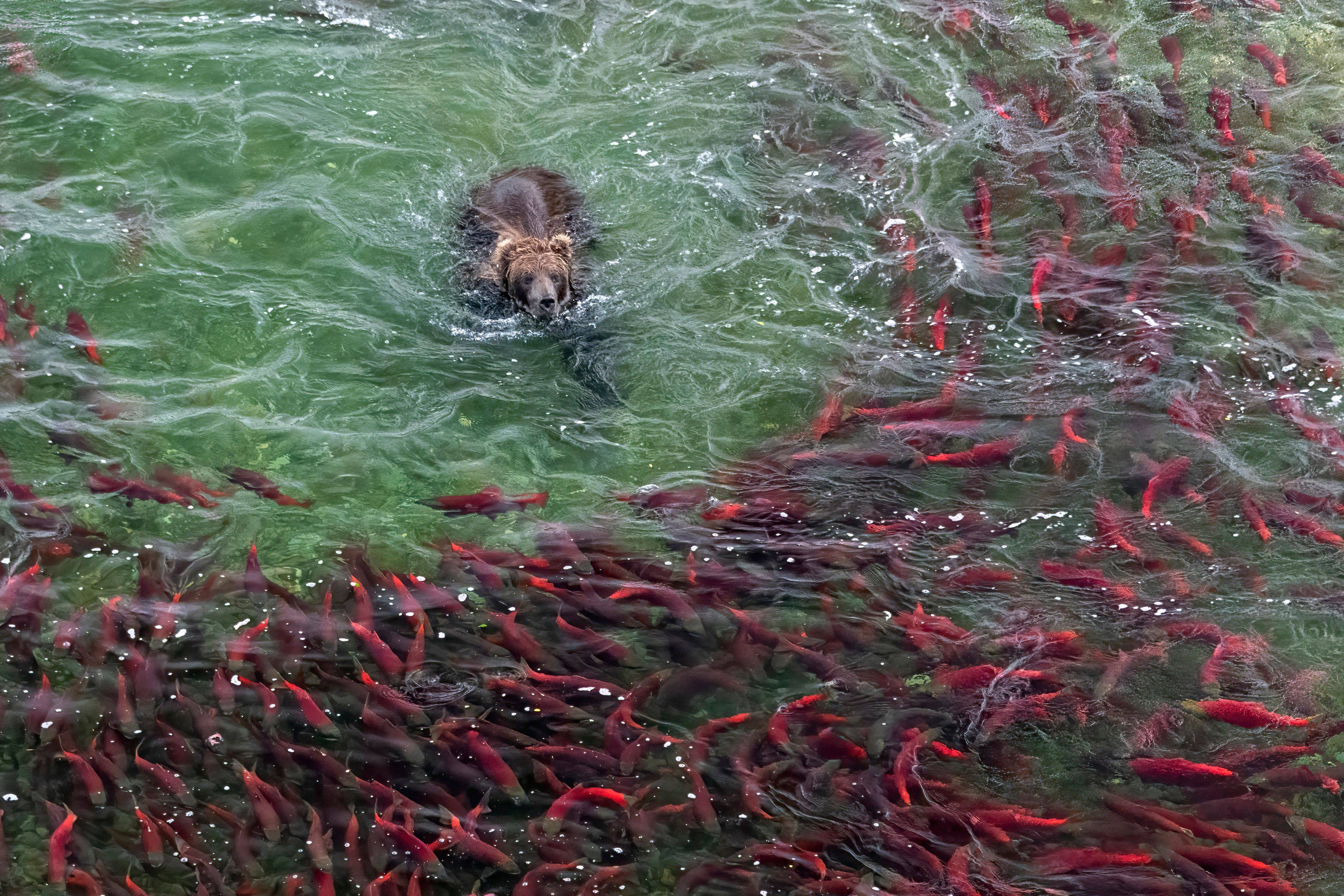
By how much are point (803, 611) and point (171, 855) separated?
11.1ft

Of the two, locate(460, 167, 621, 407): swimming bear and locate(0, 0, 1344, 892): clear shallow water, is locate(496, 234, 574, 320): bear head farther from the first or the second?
locate(0, 0, 1344, 892): clear shallow water

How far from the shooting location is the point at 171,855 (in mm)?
4918

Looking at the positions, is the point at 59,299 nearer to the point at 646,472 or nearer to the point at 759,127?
the point at 646,472

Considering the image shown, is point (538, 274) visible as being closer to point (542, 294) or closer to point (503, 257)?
point (542, 294)

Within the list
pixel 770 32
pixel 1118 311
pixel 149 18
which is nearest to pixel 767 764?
pixel 1118 311

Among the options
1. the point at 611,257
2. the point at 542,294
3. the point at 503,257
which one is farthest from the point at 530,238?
the point at 611,257

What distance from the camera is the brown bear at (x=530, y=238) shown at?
7.29 m

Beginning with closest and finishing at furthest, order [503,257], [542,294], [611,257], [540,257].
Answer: [542,294] → [540,257] → [503,257] → [611,257]

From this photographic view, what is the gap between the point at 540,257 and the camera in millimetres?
7340

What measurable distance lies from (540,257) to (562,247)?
346 millimetres

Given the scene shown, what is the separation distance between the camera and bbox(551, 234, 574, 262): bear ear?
757cm

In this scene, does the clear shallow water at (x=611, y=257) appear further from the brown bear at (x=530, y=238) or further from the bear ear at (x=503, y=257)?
the bear ear at (x=503, y=257)

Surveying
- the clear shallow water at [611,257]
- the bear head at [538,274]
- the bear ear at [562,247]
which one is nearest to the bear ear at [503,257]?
the bear head at [538,274]

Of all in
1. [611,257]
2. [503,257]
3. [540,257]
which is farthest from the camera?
[611,257]
